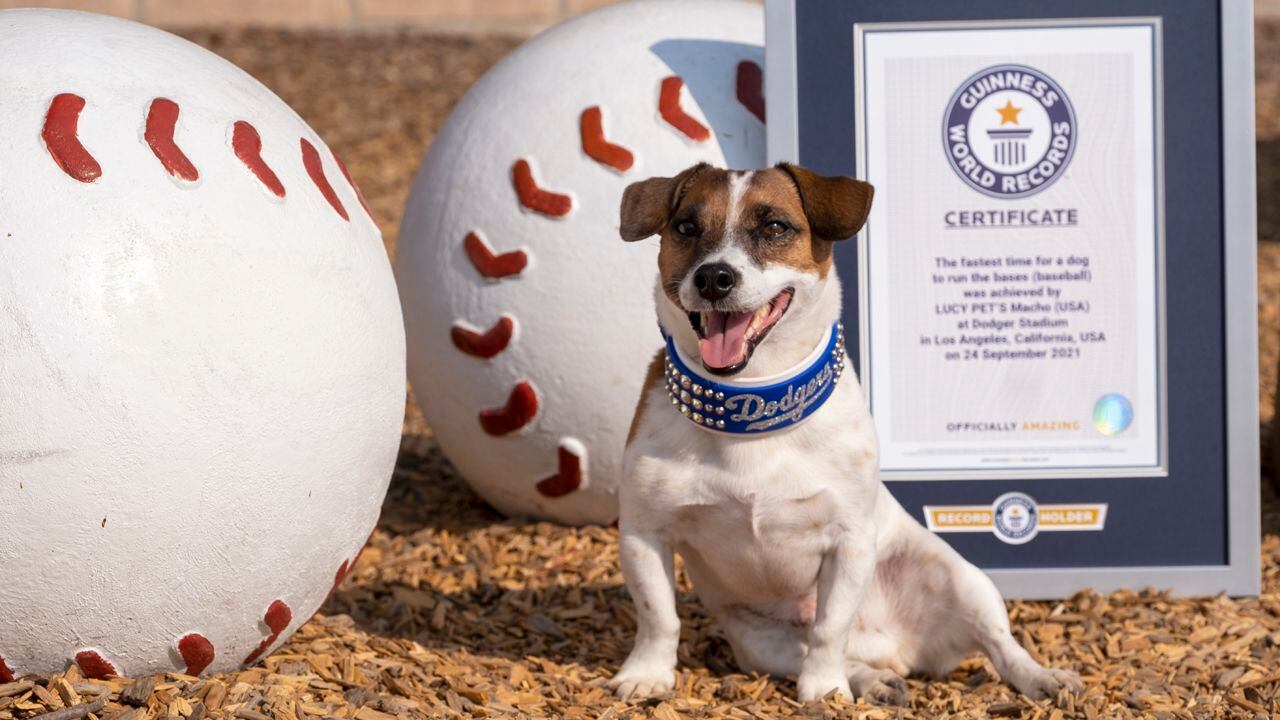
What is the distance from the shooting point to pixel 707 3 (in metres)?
6.44

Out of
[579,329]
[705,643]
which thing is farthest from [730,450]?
[579,329]

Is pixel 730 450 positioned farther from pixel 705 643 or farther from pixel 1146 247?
pixel 1146 247

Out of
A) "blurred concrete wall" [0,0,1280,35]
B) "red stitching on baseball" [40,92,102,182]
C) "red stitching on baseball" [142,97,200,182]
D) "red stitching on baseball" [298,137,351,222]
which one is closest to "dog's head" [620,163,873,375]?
"red stitching on baseball" [298,137,351,222]

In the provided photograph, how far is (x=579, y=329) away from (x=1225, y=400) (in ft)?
7.51

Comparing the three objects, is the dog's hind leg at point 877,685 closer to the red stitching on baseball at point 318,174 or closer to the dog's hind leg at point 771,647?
the dog's hind leg at point 771,647

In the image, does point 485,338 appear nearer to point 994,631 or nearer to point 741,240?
point 741,240

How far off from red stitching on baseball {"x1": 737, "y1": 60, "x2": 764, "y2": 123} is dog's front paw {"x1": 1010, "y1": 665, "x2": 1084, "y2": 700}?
2288 mm

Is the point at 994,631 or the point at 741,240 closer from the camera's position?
the point at 741,240

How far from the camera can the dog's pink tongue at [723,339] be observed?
4266mm

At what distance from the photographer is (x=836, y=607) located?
4.57 metres

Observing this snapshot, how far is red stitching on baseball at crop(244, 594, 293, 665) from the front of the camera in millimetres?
4438

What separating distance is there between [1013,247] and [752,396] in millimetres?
1647

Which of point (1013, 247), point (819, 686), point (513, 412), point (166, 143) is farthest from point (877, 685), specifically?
point (166, 143)

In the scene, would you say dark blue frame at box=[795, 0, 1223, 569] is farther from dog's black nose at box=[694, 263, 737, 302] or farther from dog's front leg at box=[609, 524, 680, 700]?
dog's black nose at box=[694, 263, 737, 302]
